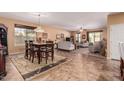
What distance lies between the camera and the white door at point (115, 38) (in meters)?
4.36

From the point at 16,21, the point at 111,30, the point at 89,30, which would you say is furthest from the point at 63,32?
the point at 111,30

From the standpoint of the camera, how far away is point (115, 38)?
4.53 metres

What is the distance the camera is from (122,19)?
169 inches

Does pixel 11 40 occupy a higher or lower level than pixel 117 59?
higher

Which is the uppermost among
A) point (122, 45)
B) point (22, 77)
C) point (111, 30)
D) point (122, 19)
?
point (122, 19)

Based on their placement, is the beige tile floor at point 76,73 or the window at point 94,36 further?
the window at point 94,36

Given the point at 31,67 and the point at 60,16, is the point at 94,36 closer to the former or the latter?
the point at 60,16

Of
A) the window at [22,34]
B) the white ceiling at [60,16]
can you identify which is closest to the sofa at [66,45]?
the white ceiling at [60,16]

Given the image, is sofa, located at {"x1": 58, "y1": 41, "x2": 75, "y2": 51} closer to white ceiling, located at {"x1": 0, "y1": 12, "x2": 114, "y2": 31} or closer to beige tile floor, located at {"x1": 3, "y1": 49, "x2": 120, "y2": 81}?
white ceiling, located at {"x1": 0, "y1": 12, "x2": 114, "y2": 31}

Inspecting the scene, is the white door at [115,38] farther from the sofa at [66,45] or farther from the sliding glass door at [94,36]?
the sliding glass door at [94,36]

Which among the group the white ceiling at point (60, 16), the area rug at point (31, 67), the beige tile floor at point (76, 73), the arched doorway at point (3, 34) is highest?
the white ceiling at point (60, 16)
